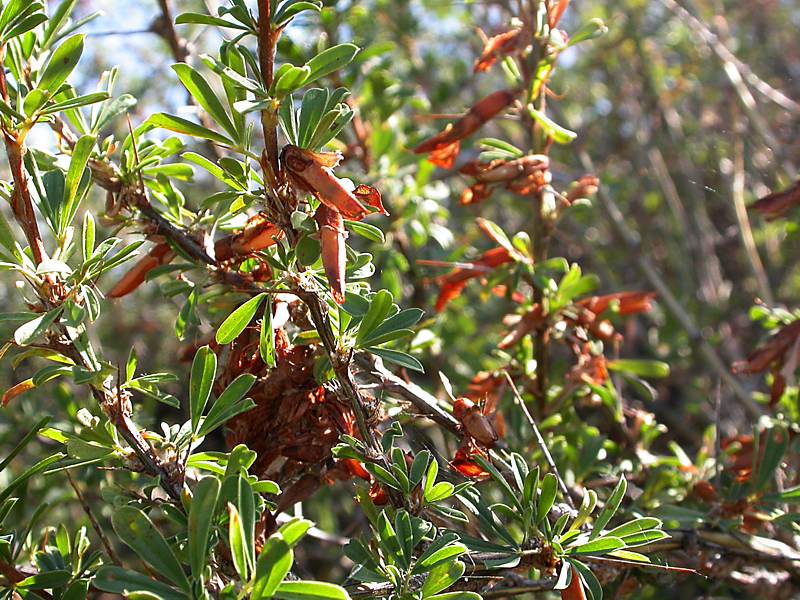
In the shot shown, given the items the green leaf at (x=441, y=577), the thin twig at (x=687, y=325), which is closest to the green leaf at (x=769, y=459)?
the thin twig at (x=687, y=325)

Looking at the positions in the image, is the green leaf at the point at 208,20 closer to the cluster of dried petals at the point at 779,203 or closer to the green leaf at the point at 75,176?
the green leaf at the point at 75,176

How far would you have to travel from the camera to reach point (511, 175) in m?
1.01

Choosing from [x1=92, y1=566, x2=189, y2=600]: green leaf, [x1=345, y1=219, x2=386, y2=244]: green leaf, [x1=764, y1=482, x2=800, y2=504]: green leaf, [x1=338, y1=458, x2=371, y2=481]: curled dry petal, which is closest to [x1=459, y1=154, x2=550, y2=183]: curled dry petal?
[x1=345, y1=219, x2=386, y2=244]: green leaf

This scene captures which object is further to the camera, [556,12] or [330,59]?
[556,12]

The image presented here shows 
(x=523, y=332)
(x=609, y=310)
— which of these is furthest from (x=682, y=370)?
(x=523, y=332)

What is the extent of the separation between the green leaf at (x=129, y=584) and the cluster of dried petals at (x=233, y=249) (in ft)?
1.02

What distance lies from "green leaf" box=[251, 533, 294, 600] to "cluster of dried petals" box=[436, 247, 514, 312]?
0.62m

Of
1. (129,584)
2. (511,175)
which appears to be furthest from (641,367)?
(129,584)

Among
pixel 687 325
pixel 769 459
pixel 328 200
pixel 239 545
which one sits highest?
pixel 328 200

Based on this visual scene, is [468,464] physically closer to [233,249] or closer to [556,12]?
[233,249]

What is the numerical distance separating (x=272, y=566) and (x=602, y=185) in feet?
4.63

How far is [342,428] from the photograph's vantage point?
787mm

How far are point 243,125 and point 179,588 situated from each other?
41 centimetres

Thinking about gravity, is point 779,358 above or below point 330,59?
below
